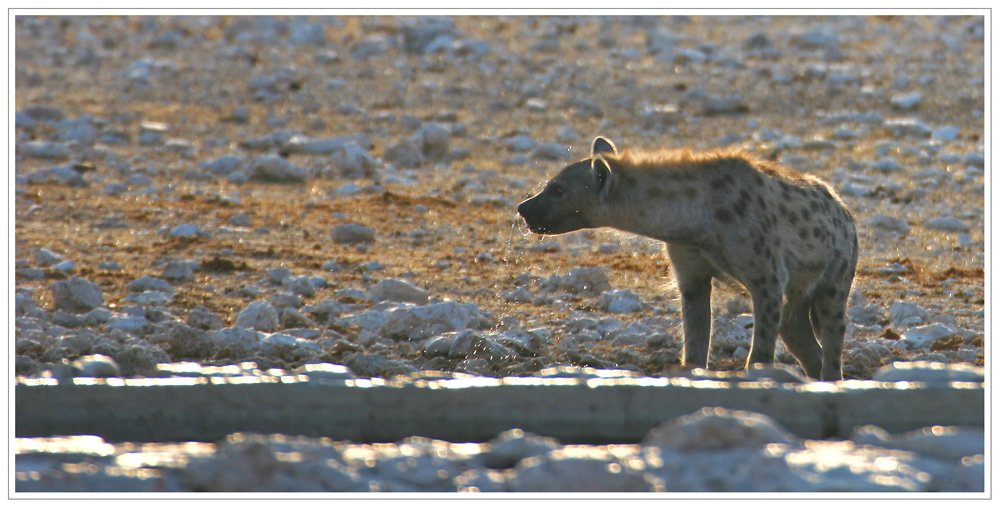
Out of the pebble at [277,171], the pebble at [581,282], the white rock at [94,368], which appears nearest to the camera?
the white rock at [94,368]

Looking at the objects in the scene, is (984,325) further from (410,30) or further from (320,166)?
(410,30)

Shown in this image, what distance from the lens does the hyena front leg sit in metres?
4.24

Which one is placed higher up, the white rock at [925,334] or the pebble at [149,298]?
the pebble at [149,298]

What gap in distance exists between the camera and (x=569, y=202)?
429cm

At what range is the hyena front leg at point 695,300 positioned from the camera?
4238 mm

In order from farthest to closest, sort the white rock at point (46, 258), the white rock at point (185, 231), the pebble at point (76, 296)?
the white rock at point (185, 231) < the white rock at point (46, 258) < the pebble at point (76, 296)

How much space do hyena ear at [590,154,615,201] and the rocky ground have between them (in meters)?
0.61

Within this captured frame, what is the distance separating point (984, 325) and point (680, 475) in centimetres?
298

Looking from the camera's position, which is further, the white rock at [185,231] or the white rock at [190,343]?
the white rock at [185,231]

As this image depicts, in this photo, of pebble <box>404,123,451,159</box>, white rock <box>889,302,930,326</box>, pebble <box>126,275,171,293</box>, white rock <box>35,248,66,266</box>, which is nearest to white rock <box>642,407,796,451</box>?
white rock <box>889,302,930,326</box>

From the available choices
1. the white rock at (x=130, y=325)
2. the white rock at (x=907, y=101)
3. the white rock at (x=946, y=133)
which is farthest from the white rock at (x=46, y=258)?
the white rock at (x=907, y=101)

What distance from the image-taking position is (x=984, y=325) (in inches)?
189

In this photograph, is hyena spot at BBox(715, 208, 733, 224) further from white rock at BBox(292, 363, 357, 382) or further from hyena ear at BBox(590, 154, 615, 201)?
white rock at BBox(292, 363, 357, 382)

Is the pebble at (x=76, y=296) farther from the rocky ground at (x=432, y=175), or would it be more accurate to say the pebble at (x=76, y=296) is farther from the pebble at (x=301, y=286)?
the pebble at (x=301, y=286)
